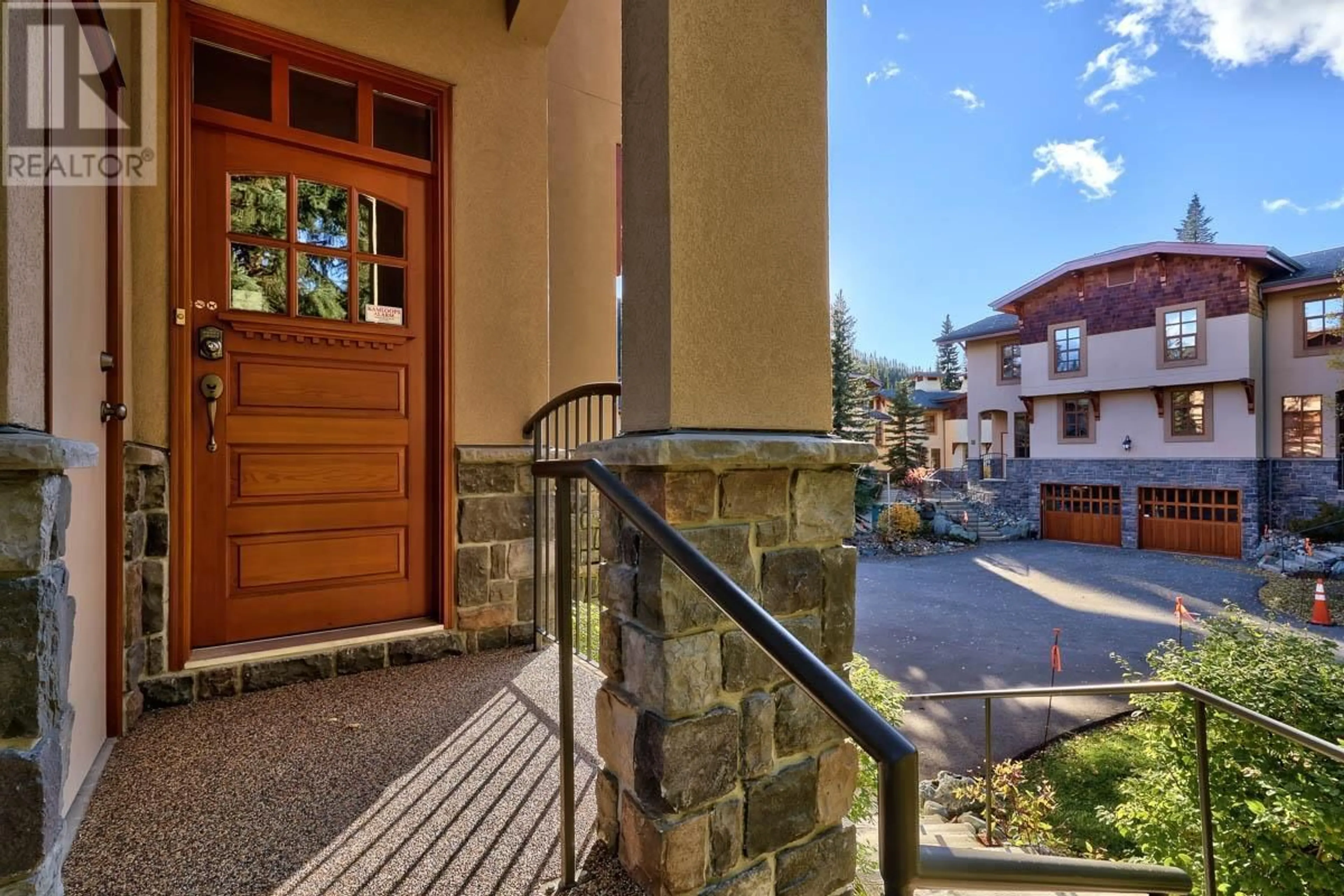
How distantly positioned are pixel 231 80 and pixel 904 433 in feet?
62.1

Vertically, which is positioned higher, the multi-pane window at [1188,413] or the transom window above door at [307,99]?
the transom window above door at [307,99]

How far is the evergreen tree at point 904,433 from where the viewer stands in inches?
738

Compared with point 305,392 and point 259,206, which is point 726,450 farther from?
point 259,206

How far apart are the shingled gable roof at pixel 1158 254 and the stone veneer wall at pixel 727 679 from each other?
52.8ft

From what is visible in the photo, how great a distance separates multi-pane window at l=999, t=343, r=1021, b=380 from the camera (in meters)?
17.2

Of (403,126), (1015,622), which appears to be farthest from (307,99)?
(1015,622)

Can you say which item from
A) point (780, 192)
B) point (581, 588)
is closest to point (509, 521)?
point (581, 588)

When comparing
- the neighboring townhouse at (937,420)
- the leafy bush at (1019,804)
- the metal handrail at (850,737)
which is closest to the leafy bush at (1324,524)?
the neighboring townhouse at (937,420)

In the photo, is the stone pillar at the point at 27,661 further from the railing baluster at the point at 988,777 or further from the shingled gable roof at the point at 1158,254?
the shingled gable roof at the point at 1158,254

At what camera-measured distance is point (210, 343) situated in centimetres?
222

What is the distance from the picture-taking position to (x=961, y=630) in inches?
335

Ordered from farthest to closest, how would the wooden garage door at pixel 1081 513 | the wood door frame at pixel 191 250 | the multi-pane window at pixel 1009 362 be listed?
the multi-pane window at pixel 1009 362 → the wooden garage door at pixel 1081 513 → the wood door frame at pixel 191 250

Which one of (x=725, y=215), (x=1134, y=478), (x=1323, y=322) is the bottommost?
(x=1134, y=478)

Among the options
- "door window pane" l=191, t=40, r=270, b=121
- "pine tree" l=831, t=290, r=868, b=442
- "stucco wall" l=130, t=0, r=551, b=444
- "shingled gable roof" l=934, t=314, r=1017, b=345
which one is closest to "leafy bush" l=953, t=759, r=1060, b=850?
"stucco wall" l=130, t=0, r=551, b=444
